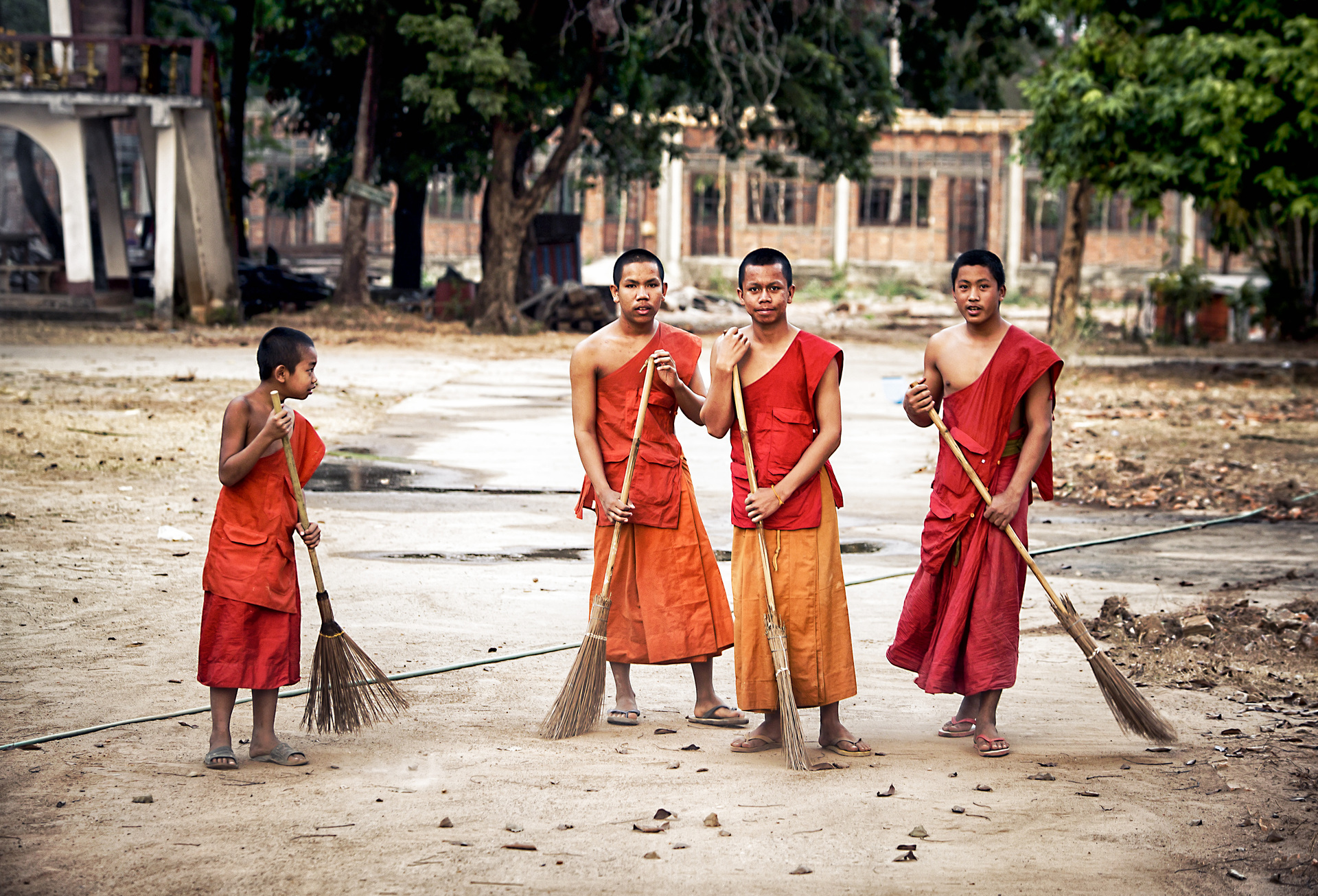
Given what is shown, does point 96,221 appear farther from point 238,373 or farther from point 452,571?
point 452,571

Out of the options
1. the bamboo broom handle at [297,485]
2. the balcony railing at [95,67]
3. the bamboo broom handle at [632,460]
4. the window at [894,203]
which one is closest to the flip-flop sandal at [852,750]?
the bamboo broom handle at [632,460]

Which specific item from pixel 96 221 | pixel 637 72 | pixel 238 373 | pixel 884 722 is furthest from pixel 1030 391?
pixel 96 221

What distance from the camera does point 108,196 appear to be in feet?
78.0

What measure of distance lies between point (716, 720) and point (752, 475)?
34.9 inches

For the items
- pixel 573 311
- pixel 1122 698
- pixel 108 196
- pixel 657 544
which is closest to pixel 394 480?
pixel 657 544

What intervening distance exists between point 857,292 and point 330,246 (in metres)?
14.3

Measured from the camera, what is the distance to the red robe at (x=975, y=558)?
435 cm

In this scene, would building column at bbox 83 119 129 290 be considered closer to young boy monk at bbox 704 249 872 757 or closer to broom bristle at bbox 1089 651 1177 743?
young boy monk at bbox 704 249 872 757

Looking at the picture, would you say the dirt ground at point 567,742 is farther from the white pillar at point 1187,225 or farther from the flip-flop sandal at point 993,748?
the white pillar at point 1187,225

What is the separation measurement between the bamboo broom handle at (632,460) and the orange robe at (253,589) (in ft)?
3.27

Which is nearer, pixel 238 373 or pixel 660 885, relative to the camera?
pixel 660 885

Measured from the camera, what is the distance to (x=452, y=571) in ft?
22.4

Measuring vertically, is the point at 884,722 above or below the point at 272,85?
below

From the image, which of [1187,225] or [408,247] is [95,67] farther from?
[1187,225]
